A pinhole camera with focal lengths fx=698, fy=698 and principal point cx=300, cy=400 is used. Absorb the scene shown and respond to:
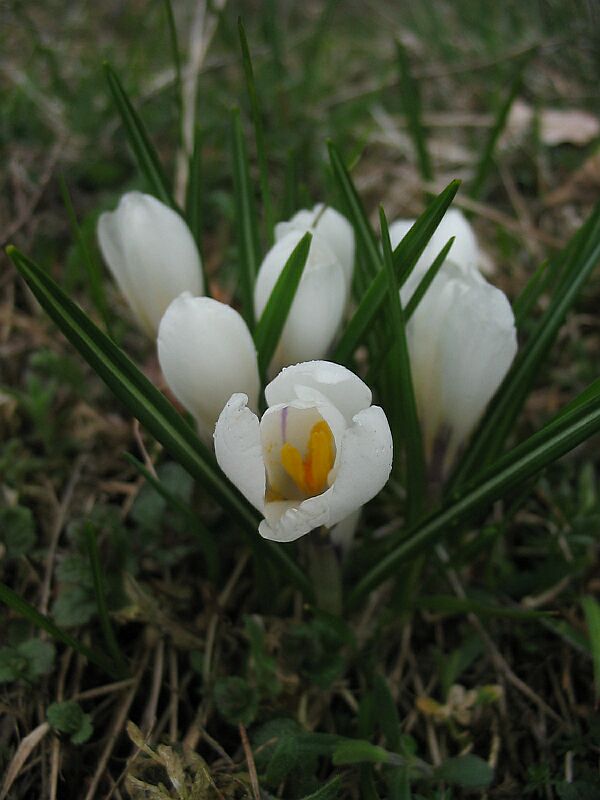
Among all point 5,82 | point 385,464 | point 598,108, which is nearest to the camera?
point 385,464

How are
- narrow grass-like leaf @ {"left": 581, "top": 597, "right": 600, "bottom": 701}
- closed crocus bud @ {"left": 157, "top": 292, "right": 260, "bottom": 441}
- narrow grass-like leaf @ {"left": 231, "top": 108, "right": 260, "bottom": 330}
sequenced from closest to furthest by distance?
closed crocus bud @ {"left": 157, "top": 292, "right": 260, "bottom": 441} → narrow grass-like leaf @ {"left": 581, "top": 597, "right": 600, "bottom": 701} → narrow grass-like leaf @ {"left": 231, "top": 108, "right": 260, "bottom": 330}

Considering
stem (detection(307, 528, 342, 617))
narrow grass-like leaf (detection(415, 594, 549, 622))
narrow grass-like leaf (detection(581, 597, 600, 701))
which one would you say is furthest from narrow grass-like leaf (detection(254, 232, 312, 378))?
narrow grass-like leaf (detection(581, 597, 600, 701))

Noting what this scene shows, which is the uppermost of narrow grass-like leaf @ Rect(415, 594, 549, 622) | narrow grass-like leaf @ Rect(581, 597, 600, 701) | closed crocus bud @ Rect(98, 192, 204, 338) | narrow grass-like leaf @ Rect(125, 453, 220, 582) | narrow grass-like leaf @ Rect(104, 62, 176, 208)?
narrow grass-like leaf @ Rect(104, 62, 176, 208)

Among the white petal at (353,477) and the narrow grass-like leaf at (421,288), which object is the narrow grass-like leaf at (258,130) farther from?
the white petal at (353,477)

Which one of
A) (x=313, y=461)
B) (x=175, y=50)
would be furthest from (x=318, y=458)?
(x=175, y=50)

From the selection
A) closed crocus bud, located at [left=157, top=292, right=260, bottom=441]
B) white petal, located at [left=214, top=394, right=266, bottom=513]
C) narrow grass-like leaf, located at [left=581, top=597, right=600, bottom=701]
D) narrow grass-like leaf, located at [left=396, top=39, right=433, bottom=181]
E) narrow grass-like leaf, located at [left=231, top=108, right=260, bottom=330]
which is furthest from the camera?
narrow grass-like leaf, located at [left=396, top=39, right=433, bottom=181]

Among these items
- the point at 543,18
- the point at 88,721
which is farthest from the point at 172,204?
the point at 543,18

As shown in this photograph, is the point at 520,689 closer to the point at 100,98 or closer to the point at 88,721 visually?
the point at 88,721

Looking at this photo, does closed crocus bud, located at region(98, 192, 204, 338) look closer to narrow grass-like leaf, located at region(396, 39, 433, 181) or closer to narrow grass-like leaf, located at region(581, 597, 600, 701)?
narrow grass-like leaf, located at region(396, 39, 433, 181)
